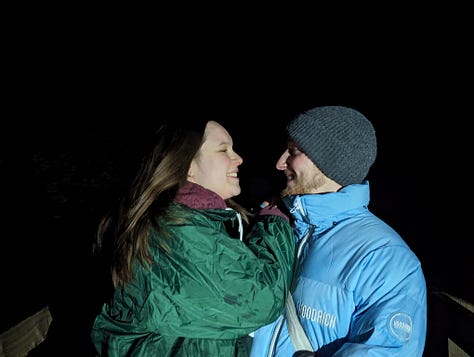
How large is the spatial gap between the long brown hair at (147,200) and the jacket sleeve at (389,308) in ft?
2.36

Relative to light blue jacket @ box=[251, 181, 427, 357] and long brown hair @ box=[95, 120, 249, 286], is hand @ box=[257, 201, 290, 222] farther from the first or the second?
long brown hair @ box=[95, 120, 249, 286]

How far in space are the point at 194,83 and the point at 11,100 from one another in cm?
382

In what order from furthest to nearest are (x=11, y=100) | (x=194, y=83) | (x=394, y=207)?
(x=11, y=100)
(x=194, y=83)
(x=394, y=207)

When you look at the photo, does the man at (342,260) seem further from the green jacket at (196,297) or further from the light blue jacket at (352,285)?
the green jacket at (196,297)

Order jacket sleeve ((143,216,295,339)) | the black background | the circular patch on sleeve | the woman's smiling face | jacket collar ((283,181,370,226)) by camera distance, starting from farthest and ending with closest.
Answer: the black background < the woman's smiling face < jacket collar ((283,181,370,226)) < jacket sleeve ((143,216,295,339)) < the circular patch on sleeve

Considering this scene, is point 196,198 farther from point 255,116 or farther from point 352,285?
point 255,116

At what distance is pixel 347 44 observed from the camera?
16.3ft

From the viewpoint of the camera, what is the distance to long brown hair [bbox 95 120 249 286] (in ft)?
4.91

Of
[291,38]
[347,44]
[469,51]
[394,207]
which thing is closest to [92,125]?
[291,38]

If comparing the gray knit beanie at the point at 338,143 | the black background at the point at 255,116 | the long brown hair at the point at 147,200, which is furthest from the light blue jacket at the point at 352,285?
the black background at the point at 255,116

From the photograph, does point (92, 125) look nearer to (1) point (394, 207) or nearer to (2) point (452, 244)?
(1) point (394, 207)

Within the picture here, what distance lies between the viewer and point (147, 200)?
1.66 m

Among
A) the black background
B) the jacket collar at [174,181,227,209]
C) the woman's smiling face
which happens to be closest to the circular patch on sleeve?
the jacket collar at [174,181,227,209]

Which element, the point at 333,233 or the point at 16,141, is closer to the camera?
the point at 333,233
